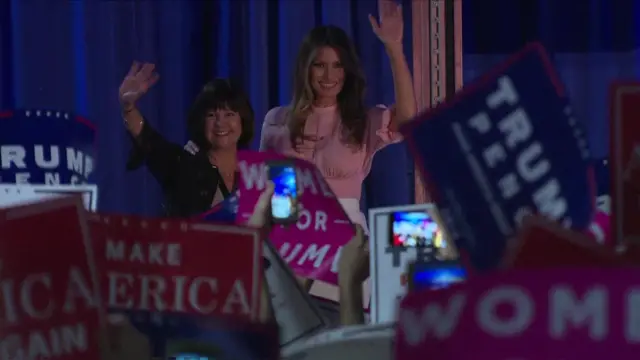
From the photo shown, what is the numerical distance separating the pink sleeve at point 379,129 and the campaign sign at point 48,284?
165 cm

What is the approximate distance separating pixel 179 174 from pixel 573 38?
5.68 feet

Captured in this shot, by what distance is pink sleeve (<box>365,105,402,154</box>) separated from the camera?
2.08 metres

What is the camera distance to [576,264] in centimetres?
36

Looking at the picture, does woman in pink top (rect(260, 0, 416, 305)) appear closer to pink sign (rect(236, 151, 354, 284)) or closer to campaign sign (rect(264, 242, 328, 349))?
pink sign (rect(236, 151, 354, 284))

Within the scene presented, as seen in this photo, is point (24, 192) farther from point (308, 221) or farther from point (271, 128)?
point (271, 128)

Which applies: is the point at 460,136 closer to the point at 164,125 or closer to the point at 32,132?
the point at 32,132

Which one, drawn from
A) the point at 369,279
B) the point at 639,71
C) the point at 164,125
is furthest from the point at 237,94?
the point at 639,71

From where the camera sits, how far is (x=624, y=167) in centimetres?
41

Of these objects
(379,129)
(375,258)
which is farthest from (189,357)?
(379,129)

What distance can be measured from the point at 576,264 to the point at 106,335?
0.23 metres

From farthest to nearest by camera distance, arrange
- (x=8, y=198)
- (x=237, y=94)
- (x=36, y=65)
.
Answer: (x=36, y=65), (x=237, y=94), (x=8, y=198)

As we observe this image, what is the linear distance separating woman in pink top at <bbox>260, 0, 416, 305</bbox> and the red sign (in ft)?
4.93

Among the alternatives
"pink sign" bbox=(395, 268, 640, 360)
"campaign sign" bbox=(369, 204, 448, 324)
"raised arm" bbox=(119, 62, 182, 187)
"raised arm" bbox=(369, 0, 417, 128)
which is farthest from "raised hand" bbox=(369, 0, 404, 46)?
"pink sign" bbox=(395, 268, 640, 360)

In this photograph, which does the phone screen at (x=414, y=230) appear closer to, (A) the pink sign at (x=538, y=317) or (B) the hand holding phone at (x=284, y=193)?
(B) the hand holding phone at (x=284, y=193)
